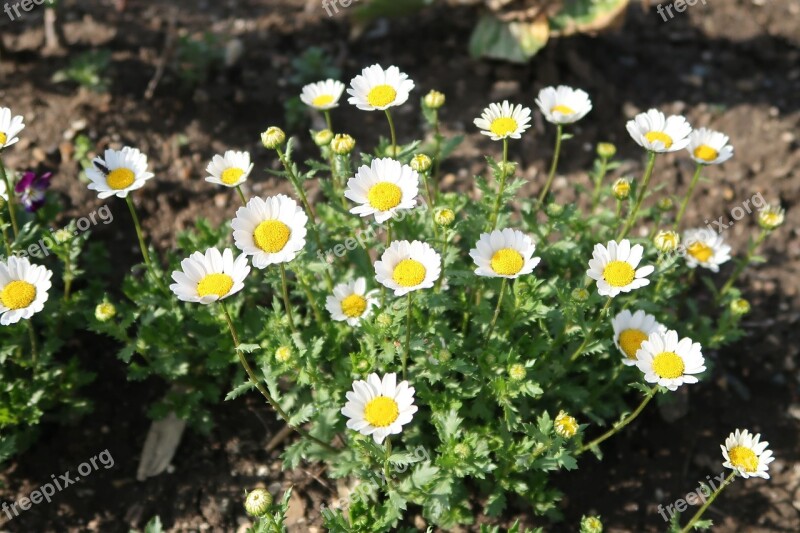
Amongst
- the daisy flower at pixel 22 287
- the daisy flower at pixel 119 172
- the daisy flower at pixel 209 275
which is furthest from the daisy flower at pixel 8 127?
the daisy flower at pixel 209 275

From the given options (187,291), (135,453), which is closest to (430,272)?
(187,291)

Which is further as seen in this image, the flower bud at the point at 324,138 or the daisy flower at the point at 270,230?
the flower bud at the point at 324,138

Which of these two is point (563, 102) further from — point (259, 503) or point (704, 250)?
point (259, 503)

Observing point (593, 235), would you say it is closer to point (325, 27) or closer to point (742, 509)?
point (742, 509)

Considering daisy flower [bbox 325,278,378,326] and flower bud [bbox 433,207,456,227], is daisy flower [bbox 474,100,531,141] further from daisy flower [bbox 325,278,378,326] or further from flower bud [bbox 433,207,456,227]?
daisy flower [bbox 325,278,378,326]

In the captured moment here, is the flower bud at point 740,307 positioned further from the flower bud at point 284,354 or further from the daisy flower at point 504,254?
the flower bud at point 284,354

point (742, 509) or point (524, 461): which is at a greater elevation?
point (524, 461)

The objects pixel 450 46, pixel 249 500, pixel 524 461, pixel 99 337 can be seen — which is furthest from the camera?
pixel 450 46
